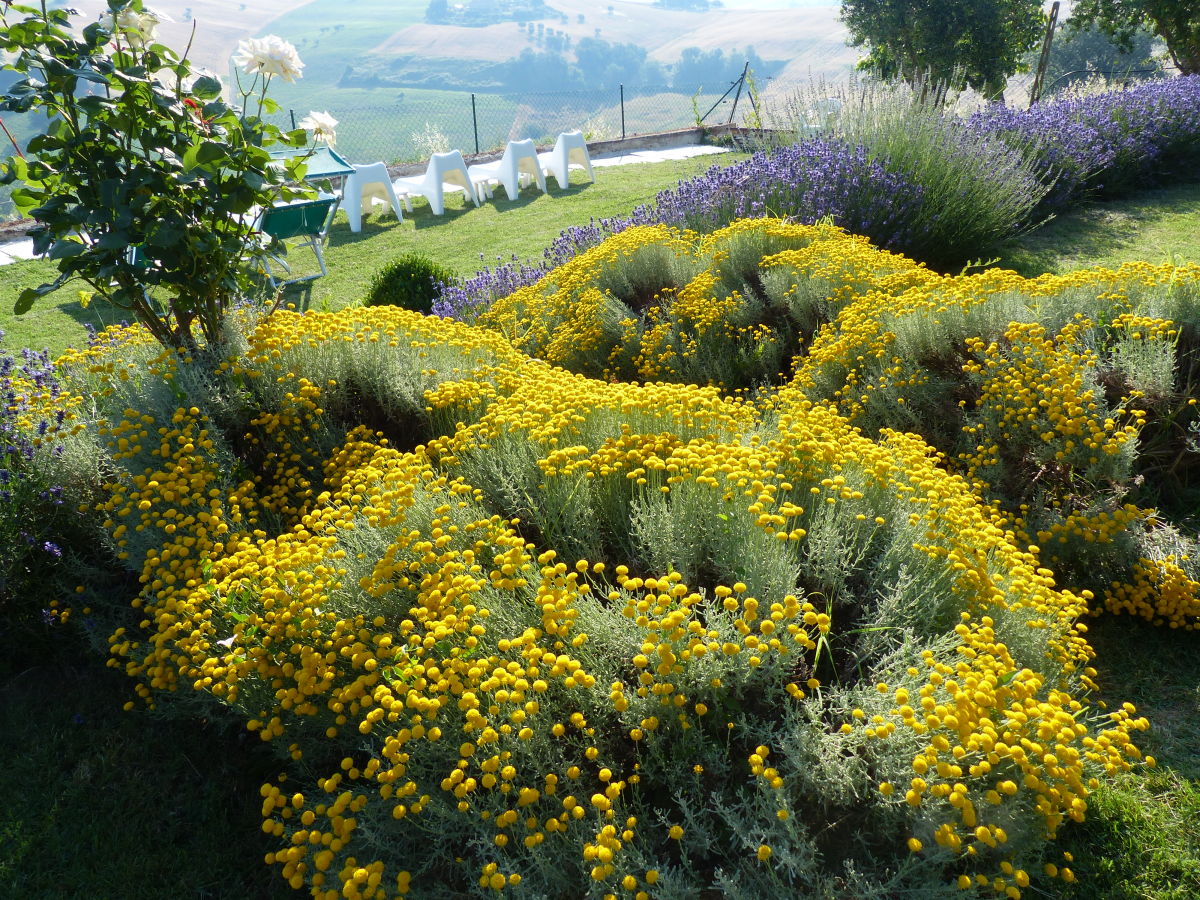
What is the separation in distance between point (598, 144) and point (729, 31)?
16345 centimetres

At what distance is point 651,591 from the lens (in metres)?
1.91

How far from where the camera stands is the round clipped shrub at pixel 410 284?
5.89m

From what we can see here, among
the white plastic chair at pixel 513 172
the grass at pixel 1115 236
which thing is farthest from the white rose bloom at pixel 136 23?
the white plastic chair at pixel 513 172

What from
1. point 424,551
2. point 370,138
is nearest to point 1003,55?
point 424,551

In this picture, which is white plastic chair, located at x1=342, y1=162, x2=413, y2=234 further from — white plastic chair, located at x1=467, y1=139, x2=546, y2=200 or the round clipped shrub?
the round clipped shrub

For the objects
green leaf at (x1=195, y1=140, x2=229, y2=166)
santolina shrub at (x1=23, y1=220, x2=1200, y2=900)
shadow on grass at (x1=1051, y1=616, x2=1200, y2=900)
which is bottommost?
shadow on grass at (x1=1051, y1=616, x2=1200, y2=900)

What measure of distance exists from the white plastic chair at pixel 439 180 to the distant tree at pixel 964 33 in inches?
343

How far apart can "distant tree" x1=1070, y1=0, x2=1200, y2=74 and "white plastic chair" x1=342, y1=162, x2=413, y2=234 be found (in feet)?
43.4

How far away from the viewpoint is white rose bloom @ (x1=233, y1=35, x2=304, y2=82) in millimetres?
3211

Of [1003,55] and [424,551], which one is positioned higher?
[1003,55]

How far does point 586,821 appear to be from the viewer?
5.40ft

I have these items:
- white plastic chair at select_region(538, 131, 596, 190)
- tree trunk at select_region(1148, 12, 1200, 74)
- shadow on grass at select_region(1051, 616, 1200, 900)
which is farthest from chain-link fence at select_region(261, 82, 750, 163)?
shadow on grass at select_region(1051, 616, 1200, 900)

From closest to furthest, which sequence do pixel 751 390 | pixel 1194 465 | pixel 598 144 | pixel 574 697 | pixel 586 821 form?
pixel 586 821, pixel 574 697, pixel 1194 465, pixel 751 390, pixel 598 144

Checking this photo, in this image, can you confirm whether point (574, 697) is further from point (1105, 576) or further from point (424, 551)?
point (1105, 576)
